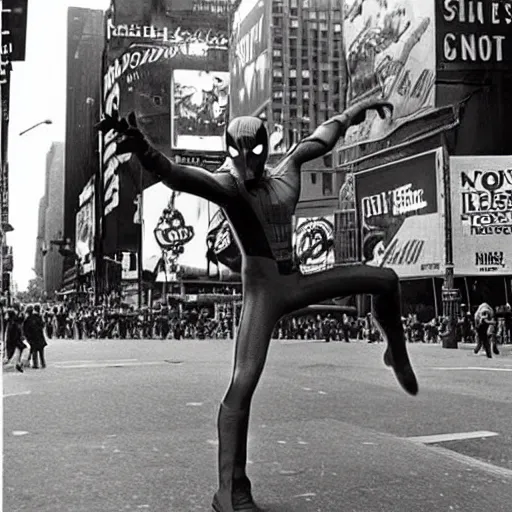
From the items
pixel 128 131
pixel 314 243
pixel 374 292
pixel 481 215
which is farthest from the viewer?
pixel 481 215

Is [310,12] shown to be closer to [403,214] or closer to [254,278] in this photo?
[403,214]

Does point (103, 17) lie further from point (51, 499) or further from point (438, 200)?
point (51, 499)

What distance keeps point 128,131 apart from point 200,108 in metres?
0.61

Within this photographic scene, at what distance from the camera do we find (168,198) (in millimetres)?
1919

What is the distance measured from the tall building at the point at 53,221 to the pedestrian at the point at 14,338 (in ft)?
0.40

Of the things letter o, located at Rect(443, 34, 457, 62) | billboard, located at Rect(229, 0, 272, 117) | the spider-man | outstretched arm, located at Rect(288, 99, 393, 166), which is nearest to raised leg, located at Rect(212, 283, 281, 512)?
the spider-man

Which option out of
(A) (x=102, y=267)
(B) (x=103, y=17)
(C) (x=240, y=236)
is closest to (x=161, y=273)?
(A) (x=102, y=267)

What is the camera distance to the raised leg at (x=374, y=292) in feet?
5.48

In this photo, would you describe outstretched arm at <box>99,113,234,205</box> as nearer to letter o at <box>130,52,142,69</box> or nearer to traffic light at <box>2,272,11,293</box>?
letter o at <box>130,52,142,69</box>

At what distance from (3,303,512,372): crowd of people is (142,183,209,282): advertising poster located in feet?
0.44

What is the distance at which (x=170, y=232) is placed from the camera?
6.23ft

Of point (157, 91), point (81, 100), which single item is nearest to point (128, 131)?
point (157, 91)

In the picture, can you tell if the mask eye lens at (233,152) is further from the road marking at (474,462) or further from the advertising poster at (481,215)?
the road marking at (474,462)

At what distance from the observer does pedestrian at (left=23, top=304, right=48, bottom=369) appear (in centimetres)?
193
